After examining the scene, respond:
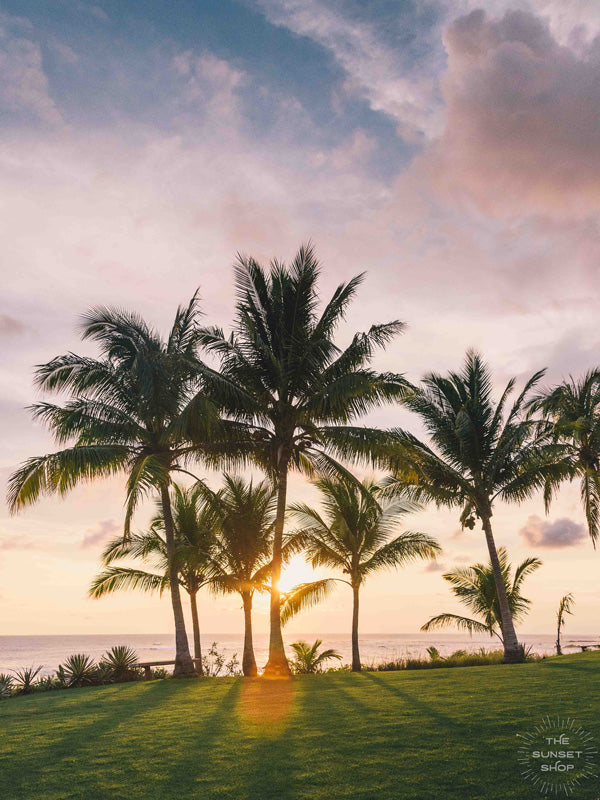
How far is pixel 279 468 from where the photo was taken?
1619 cm

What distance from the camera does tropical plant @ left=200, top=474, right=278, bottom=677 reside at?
21.2 m

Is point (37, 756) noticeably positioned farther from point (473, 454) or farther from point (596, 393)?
point (596, 393)

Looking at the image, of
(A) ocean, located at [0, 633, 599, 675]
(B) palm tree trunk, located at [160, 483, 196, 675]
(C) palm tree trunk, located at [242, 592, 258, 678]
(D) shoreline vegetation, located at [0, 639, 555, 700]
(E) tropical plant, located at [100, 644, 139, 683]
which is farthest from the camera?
(A) ocean, located at [0, 633, 599, 675]

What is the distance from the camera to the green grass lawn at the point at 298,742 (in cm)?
531

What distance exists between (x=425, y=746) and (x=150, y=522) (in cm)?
1878

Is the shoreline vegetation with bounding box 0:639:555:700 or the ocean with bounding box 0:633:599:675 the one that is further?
the ocean with bounding box 0:633:599:675

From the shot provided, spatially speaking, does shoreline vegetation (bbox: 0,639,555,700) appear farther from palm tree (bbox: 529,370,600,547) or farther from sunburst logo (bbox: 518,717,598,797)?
sunburst logo (bbox: 518,717,598,797)

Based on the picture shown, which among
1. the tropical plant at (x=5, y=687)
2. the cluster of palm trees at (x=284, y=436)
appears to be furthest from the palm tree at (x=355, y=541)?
the tropical plant at (x=5, y=687)

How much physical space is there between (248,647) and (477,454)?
10112 mm

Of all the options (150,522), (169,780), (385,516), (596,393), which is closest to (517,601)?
(385,516)

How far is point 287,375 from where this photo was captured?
16094 millimetres

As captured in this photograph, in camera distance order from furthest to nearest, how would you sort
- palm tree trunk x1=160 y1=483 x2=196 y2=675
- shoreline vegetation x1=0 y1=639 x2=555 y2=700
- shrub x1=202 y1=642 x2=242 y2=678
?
1. shrub x1=202 y1=642 x2=242 y2=678
2. palm tree trunk x1=160 y1=483 x2=196 y2=675
3. shoreline vegetation x1=0 y1=639 x2=555 y2=700

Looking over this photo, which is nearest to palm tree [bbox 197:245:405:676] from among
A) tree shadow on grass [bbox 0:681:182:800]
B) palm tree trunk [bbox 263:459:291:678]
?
palm tree trunk [bbox 263:459:291:678]

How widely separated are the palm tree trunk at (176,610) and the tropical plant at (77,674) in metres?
2.31
